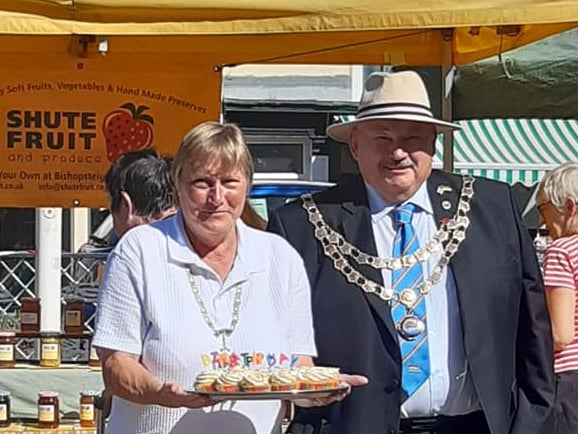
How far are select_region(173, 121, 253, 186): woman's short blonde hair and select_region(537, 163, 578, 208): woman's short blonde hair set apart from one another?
5.62 feet

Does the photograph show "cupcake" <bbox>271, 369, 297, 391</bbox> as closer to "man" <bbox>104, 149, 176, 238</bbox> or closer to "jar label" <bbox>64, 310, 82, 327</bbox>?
"man" <bbox>104, 149, 176, 238</bbox>

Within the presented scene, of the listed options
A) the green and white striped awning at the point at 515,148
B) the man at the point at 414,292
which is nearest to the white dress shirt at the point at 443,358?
the man at the point at 414,292

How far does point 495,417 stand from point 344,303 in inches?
18.2

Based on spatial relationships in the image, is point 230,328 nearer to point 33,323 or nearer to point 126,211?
point 126,211

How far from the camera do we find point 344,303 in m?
3.04

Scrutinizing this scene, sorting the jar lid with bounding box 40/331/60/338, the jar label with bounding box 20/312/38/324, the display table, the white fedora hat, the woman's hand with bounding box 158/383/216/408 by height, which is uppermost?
the white fedora hat

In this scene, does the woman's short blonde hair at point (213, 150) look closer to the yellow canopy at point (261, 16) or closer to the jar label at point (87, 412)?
the yellow canopy at point (261, 16)

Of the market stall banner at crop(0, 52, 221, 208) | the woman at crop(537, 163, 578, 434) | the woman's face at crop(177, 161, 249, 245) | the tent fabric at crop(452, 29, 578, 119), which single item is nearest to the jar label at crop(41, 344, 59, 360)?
the market stall banner at crop(0, 52, 221, 208)

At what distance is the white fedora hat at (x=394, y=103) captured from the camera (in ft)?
9.98

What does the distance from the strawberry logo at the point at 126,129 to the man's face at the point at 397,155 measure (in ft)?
7.26

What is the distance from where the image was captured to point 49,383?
203 inches

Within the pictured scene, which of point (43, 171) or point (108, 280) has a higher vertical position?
point (43, 171)

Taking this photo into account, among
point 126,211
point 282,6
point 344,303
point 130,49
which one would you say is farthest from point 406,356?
point 130,49

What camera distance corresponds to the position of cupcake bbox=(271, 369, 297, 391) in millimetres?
2689
